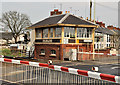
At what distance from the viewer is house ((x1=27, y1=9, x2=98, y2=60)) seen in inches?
888

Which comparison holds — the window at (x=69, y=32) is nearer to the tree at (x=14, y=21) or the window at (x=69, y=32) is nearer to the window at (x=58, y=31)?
the window at (x=58, y=31)

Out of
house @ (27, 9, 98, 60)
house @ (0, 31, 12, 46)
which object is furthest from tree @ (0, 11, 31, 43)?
house @ (27, 9, 98, 60)

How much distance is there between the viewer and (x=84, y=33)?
23906 mm

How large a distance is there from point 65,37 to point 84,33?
9.40 ft

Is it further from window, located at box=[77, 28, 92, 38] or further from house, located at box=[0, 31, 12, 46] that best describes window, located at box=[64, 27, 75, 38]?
house, located at box=[0, 31, 12, 46]

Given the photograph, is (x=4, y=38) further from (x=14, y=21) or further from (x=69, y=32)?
(x=69, y=32)

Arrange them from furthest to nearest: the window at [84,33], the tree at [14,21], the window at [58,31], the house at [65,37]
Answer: the tree at [14,21] → the window at [84,33] → the window at [58,31] → the house at [65,37]

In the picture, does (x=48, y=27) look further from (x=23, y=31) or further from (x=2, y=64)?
(x=23, y=31)

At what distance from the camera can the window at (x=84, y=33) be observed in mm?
23656

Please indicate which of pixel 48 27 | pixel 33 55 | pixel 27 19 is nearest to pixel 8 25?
pixel 27 19

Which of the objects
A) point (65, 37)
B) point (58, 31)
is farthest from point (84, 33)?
point (58, 31)

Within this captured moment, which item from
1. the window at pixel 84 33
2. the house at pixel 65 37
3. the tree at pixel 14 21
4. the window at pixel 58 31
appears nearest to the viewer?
the house at pixel 65 37

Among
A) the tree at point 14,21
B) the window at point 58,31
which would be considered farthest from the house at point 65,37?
the tree at point 14,21

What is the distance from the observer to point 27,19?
177 ft
